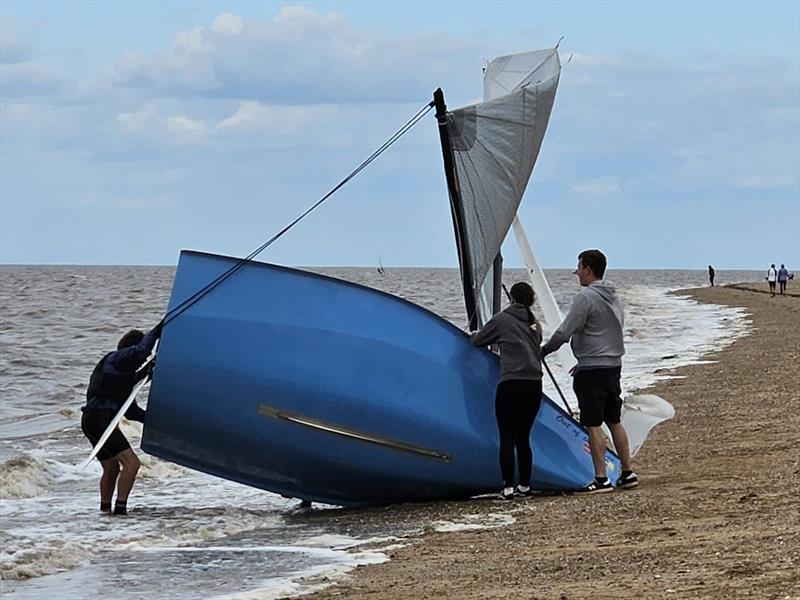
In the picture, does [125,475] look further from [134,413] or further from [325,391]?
[325,391]

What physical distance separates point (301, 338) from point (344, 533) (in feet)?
4.51

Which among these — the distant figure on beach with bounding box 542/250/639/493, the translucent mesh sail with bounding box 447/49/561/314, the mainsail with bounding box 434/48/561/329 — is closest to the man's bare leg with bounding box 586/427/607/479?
the distant figure on beach with bounding box 542/250/639/493

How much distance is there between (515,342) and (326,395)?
1.33m

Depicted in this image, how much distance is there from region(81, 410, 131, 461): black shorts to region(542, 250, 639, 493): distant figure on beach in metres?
3.15

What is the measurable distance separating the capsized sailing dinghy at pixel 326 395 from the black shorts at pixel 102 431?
0.41m

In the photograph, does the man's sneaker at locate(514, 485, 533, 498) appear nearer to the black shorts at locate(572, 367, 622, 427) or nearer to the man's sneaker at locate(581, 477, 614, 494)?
the man's sneaker at locate(581, 477, 614, 494)

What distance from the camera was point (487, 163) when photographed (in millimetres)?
9805

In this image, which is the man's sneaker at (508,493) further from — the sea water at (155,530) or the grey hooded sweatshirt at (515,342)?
the grey hooded sweatshirt at (515,342)

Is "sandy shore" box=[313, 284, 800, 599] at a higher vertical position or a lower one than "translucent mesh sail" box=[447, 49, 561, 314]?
lower

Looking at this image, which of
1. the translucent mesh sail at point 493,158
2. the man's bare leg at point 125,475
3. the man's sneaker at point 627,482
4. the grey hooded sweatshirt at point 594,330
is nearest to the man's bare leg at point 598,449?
the man's sneaker at point 627,482

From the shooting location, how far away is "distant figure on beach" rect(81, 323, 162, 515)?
915 cm

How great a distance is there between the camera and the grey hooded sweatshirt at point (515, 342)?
875 centimetres

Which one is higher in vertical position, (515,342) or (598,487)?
(515,342)

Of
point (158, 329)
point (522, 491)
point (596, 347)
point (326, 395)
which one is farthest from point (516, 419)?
point (158, 329)
